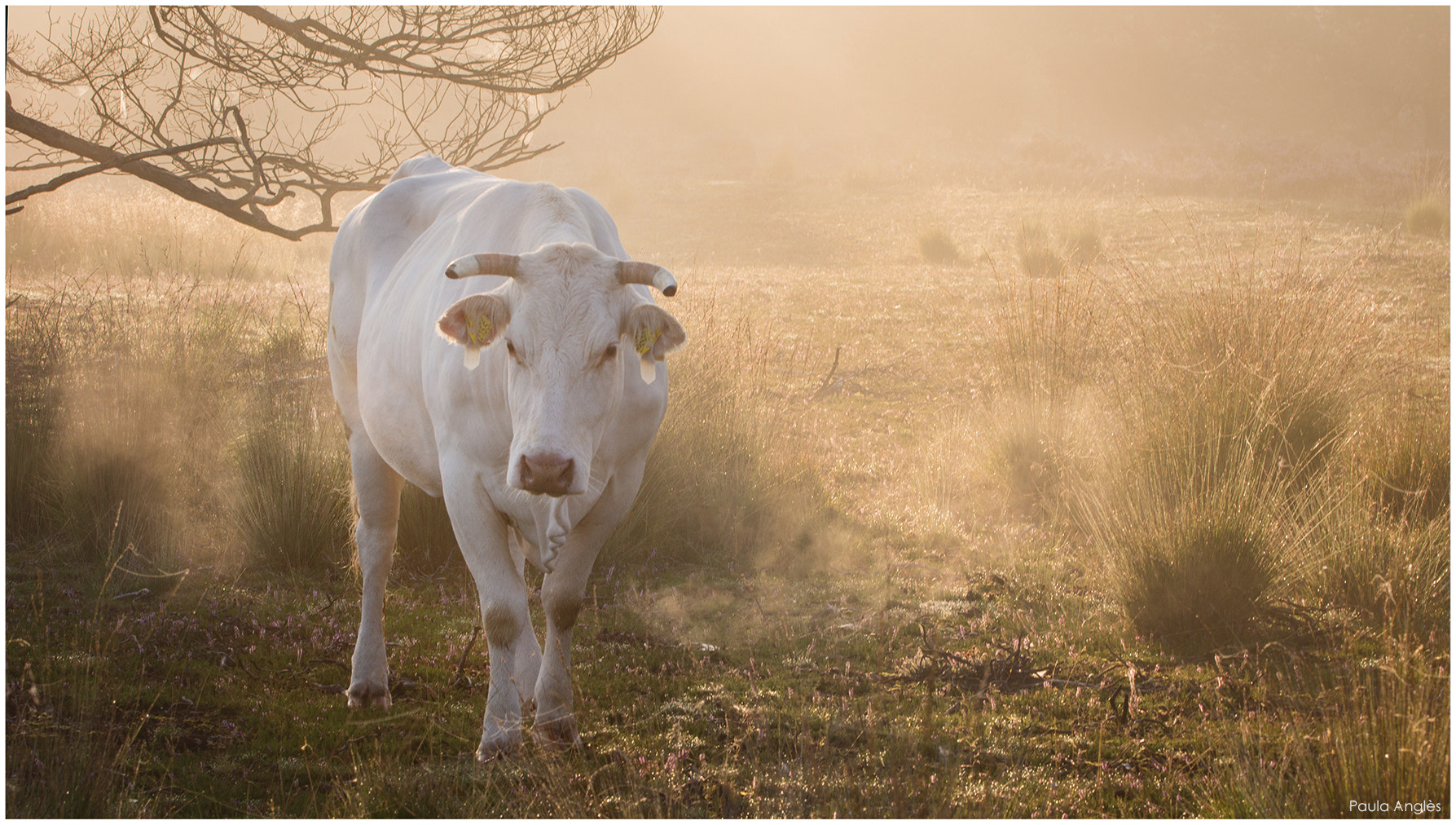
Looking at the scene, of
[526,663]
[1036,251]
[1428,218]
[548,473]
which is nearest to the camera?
[548,473]

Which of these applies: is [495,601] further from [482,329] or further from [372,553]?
[372,553]

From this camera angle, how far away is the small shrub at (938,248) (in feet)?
64.6

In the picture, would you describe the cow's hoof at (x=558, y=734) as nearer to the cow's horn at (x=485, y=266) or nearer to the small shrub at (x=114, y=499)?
the cow's horn at (x=485, y=266)

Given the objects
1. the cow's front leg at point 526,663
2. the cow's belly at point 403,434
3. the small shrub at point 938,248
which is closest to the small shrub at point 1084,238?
the small shrub at point 938,248

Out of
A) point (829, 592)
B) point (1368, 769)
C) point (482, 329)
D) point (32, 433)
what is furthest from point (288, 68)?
point (1368, 769)

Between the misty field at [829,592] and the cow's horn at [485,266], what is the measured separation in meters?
1.64

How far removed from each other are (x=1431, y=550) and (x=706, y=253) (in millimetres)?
17823

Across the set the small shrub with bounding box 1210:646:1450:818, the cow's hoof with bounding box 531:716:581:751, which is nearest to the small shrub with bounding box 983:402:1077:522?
the small shrub with bounding box 1210:646:1450:818

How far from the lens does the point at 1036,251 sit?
57.1 ft

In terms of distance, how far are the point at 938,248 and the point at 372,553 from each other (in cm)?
1691

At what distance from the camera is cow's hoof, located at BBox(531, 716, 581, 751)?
11.7ft

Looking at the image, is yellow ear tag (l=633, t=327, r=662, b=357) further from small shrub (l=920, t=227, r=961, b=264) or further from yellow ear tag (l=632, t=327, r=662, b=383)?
small shrub (l=920, t=227, r=961, b=264)

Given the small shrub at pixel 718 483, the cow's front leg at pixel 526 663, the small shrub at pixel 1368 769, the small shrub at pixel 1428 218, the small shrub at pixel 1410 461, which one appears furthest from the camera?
the small shrub at pixel 1428 218

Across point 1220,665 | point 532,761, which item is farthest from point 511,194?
point 1220,665
